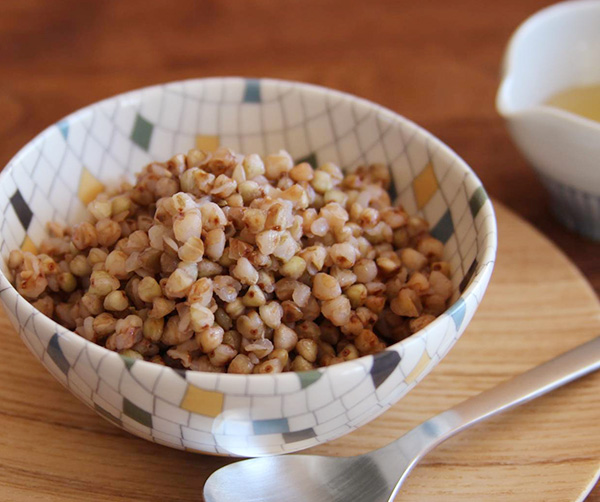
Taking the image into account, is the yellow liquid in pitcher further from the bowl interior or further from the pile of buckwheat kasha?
the pile of buckwheat kasha

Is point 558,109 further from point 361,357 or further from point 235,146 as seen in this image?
point 361,357

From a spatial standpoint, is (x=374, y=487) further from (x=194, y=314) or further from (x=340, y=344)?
(x=194, y=314)

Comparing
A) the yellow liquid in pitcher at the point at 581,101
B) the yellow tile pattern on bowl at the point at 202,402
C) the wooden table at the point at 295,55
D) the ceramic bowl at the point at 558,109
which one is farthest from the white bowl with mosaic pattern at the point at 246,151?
the yellow liquid in pitcher at the point at 581,101

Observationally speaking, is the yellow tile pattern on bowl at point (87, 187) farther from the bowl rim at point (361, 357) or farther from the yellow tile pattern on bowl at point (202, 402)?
the yellow tile pattern on bowl at point (202, 402)

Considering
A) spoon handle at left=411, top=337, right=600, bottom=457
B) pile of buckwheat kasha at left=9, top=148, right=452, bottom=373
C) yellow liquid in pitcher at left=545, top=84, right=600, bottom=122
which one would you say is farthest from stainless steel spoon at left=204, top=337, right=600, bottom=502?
yellow liquid in pitcher at left=545, top=84, right=600, bottom=122


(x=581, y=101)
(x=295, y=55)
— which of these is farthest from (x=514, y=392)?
(x=295, y=55)

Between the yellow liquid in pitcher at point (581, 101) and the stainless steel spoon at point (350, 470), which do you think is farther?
the yellow liquid in pitcher at point (581, 101)

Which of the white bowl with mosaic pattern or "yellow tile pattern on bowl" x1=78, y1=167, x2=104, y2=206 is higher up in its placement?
the white bowl with mosaic pattern
